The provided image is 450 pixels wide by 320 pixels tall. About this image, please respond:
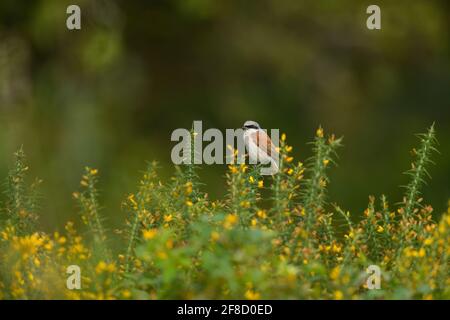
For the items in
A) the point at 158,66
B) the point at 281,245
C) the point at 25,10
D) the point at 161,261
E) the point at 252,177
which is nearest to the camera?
the point at 161,261

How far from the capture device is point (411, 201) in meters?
3.89

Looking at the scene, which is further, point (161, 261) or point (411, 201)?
point (411, 201)

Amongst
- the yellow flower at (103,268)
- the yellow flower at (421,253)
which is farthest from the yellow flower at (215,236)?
the yellow flower at (421,253)

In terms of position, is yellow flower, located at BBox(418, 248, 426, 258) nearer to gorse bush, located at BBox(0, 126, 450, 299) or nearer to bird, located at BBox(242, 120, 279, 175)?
gorse bush, located at BBox(0, 126, 450, 299)

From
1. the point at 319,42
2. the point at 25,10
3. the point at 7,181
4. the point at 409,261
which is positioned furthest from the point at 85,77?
the point at 409,261

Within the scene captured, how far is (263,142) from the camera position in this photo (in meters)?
5.02

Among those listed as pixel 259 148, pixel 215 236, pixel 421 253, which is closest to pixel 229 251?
pixel 215 236

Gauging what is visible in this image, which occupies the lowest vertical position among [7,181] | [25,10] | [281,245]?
[281,245]

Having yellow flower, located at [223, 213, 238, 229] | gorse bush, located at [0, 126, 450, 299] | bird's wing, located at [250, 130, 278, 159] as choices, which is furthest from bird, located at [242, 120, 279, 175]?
yellow flower, located at [223, 213, 238, 229]

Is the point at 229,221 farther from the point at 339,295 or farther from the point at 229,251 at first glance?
the point at 339,295

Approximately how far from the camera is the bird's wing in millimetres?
4779

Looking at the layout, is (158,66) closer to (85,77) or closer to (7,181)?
(85,77)

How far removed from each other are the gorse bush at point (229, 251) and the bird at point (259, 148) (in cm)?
67

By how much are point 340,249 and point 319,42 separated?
28.4ft
